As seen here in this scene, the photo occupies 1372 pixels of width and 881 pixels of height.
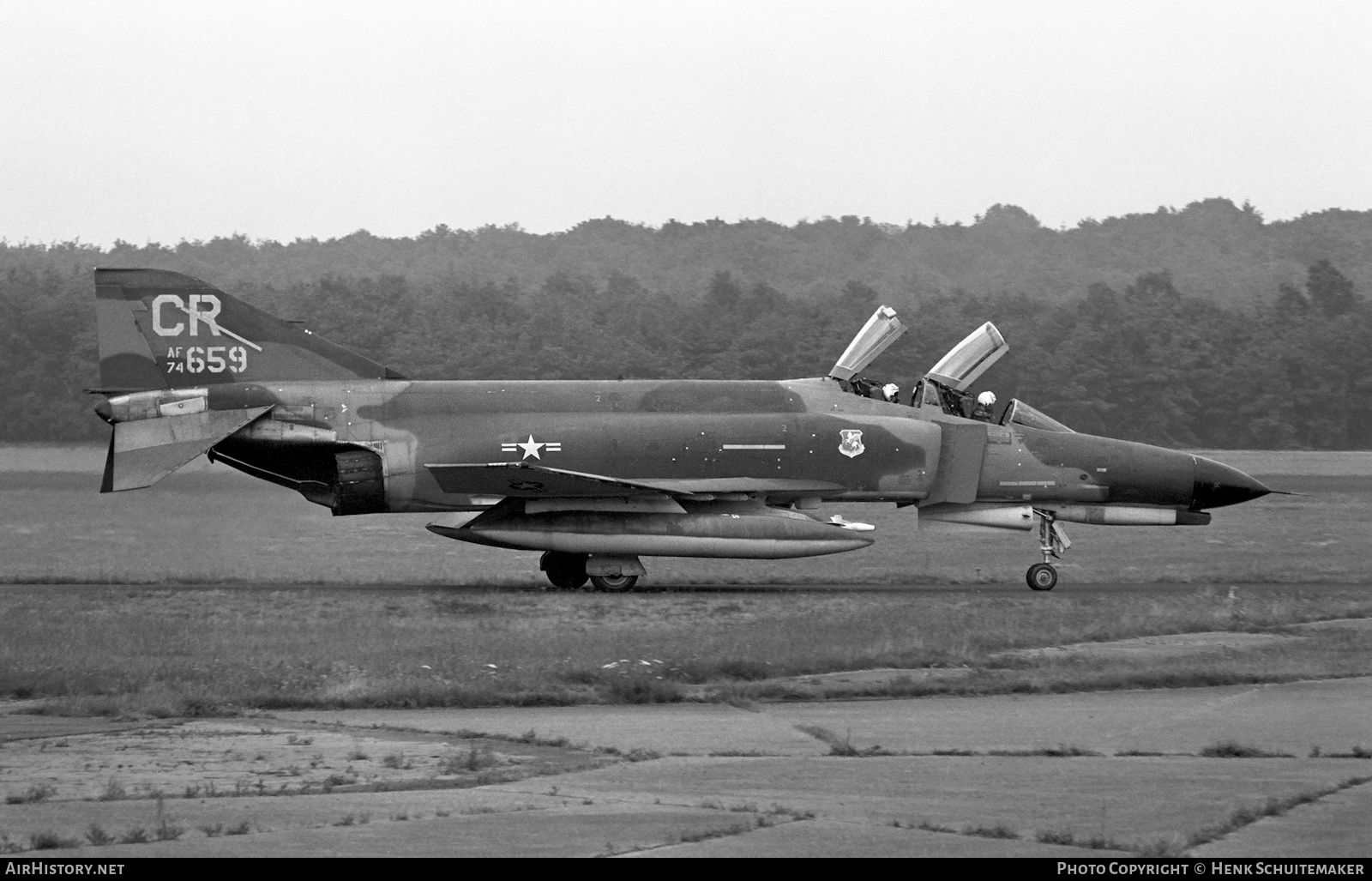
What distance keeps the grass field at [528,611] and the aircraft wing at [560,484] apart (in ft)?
4.45

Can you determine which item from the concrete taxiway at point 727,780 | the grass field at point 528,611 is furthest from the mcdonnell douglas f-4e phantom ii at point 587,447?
the concrete taxiway at point 727,780

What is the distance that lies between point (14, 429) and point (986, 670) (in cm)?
2983

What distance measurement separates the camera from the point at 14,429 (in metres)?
37.5

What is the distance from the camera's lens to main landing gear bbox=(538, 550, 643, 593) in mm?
21000

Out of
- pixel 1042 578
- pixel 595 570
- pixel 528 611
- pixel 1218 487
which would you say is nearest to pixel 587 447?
pixel 595 570

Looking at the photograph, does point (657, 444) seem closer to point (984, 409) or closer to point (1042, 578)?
point (984, 409)

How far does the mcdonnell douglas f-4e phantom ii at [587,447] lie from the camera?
811 inches

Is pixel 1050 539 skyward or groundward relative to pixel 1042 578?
skyward

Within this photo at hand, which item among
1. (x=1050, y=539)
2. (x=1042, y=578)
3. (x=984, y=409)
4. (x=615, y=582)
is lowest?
(x=615, y=582)

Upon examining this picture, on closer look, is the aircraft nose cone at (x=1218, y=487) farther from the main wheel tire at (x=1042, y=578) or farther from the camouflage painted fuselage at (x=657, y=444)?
the main wheel tire at (x=1042, y=578)

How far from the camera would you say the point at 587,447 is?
20.9m

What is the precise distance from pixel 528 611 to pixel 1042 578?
24.2 ft

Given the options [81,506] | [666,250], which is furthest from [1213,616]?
[666,250]

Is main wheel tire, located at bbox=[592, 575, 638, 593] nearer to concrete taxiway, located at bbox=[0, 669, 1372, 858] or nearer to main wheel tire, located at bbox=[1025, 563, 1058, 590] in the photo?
main wheel tire, located at bbox=[1025, 563, 1058, 590]
